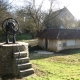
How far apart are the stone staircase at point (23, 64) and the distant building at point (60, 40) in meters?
13.6

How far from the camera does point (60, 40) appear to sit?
22156 mm

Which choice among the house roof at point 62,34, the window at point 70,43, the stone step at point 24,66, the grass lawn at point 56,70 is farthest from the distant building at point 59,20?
the stone step at point 24,66

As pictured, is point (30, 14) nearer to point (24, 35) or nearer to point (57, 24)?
point (57, 24)

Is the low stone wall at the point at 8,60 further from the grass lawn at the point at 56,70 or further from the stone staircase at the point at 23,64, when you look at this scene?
the grass lawn at the point at 56,70

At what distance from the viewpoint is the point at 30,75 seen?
802 centimetres

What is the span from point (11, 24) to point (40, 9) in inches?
911

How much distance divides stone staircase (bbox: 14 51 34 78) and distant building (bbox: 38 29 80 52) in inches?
535

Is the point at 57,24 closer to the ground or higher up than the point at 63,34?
higher up

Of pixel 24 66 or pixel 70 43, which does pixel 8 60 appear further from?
pixel 70 43

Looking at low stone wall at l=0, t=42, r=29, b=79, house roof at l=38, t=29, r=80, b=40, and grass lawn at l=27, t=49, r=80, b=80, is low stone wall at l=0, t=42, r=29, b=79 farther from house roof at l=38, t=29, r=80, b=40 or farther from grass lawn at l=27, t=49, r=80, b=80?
house roof at l=38, t=29, r=80, b=40

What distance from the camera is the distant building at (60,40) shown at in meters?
22.1

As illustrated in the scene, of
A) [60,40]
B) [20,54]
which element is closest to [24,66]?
[20,54]

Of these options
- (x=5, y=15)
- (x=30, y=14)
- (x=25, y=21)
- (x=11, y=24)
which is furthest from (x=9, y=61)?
(x=25, y=21)

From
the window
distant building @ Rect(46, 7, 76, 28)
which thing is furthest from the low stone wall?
distant building @ Rect(46, 7, 76, 28)
